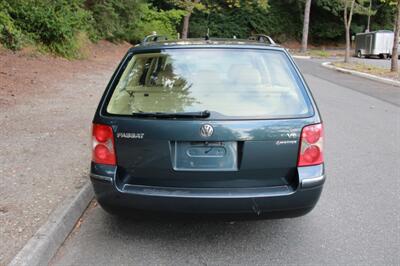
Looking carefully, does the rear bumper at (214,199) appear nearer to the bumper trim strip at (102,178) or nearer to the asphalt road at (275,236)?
the bumper trim strip at (102,178)

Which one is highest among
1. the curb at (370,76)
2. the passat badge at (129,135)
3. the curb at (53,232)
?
the passat badge at (129,135)

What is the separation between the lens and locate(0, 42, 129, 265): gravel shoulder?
419cm

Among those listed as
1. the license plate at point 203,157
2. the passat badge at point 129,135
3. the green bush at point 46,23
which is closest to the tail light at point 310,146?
the license plate at point 203,157

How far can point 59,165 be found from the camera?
5605 mm

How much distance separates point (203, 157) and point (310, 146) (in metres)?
0.82

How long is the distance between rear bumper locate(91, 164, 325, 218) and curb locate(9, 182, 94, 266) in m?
0.53

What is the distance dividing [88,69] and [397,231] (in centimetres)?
1400

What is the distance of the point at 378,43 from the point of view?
38031mm

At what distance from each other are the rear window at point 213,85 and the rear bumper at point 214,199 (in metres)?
0.55

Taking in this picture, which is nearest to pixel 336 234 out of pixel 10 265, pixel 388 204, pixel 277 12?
pixel 388 204

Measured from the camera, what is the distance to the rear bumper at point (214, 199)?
356cm

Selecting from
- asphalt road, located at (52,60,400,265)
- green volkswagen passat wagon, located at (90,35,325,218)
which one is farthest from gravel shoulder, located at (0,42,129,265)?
green volkswagen passat wagon, located at (90,35,325,218)

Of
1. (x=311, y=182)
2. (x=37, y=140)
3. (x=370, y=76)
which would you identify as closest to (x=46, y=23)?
(x=37, y=140)

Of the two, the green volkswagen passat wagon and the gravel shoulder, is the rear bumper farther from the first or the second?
the gravel shoulder
